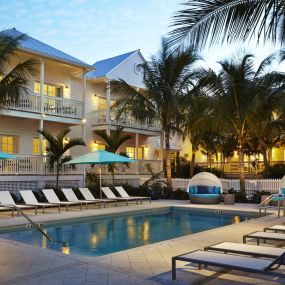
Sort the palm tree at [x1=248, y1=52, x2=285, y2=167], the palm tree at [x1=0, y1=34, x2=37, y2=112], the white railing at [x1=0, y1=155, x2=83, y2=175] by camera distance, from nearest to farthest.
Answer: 1. the palm tree at [x1=0, y1=34, x2=37, y2=112]
2. the palm tree at [x1=248, y1=52, x2=285, y2=167]
3. the white railing at [x1=0, y1=155, x2=83, y2=175]

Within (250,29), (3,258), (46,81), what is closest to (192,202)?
(46,81)

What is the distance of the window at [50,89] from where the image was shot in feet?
74.0

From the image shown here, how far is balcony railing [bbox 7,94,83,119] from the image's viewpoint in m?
19.7

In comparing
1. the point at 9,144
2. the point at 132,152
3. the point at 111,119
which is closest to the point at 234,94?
the point at 111,119

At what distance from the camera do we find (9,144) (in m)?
21.3

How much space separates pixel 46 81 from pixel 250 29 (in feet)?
62.4

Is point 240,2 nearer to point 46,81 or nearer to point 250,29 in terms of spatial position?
point 250,29

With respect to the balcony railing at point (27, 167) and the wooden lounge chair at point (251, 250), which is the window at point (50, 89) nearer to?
the balcony railing at point (27, 167)

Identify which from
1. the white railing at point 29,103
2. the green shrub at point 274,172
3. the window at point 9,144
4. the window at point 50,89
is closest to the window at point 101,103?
the window at point 50,89

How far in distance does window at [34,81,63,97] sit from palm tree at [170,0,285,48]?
18539 mm

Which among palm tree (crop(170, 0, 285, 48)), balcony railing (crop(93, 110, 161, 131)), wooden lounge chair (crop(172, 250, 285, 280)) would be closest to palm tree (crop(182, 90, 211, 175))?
balcony railing (crop(93, 110, 161, 131))

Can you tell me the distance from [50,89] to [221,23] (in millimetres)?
19183

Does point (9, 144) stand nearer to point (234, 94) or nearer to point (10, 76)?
point (10, 76)

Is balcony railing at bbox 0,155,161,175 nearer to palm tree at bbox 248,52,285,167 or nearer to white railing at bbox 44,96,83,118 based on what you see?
white railing at bbox 44,96,83,118
